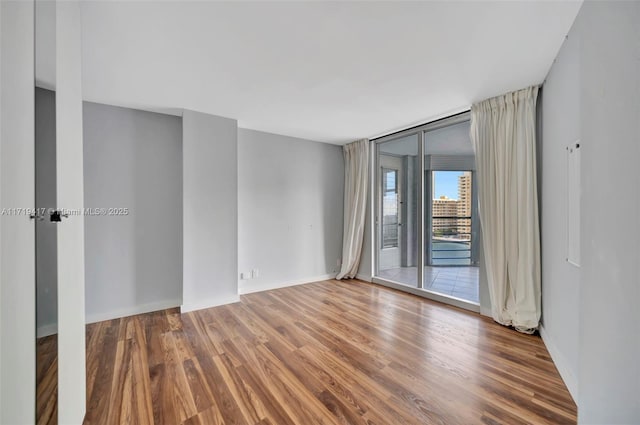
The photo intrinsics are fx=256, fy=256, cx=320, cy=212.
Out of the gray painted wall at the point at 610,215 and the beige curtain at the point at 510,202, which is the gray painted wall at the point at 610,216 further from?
the beige curtain at the point at 510,202

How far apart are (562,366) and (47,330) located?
303 centimetres

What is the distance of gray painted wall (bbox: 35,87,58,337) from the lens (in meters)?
0.97

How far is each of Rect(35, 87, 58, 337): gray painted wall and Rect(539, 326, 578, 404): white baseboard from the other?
111 inches

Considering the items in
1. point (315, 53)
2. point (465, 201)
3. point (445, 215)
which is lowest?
point (445, 215)

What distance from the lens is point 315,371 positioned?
1918 millimetres

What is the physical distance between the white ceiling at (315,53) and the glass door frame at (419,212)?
0.55 meters

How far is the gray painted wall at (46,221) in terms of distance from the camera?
973 mm

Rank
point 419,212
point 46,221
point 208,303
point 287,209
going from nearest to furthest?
1. point 46,221
2. point 208,303
3. point 419,212
4. point 287,209

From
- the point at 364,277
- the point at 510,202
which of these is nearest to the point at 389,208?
the point at 364,277
